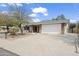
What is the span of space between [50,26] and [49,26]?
0.02 m

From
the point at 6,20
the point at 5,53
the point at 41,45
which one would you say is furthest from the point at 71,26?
the point at 5,53

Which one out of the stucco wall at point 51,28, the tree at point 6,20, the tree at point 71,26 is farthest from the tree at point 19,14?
the tree at point 71,26

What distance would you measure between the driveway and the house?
0.11 metres

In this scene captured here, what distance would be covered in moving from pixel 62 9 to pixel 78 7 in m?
0.32

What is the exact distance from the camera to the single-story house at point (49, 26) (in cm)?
521

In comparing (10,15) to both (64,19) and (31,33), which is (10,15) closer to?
(31,33)

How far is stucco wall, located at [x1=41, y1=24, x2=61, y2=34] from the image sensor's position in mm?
5285

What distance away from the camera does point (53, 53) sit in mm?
5031

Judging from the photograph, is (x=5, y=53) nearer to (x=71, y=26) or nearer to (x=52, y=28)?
(x=52, y=28)

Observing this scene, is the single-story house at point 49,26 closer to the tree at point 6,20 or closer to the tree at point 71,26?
the tree at point 71,26

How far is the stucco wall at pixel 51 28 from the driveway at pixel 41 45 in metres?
0.11

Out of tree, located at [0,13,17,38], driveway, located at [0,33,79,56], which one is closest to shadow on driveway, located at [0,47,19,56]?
driveway, located at [0,33,79,56]

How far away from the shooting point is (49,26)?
5355 mm

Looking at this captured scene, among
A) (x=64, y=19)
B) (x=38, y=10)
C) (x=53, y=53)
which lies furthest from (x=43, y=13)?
(x=53, y=53)
